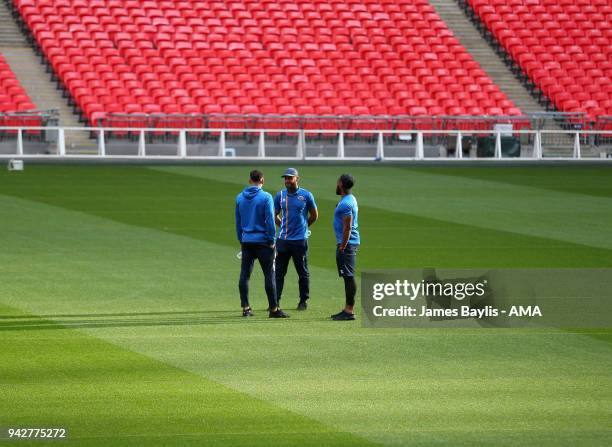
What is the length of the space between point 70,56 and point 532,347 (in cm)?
2987

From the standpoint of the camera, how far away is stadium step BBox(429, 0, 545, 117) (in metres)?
45.8

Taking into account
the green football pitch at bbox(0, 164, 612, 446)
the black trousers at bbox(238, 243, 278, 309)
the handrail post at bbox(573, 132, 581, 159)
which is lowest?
the green football pitch at bbox(0, 164, 612, 446)

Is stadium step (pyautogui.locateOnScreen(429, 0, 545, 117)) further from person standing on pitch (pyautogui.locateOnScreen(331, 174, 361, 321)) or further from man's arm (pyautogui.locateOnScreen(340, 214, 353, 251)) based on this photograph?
man's arm (pyautogui.locateOnScreen(340, 214, 353, 251))

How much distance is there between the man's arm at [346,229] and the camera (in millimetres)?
14742

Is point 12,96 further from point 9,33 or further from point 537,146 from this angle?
point 537,146

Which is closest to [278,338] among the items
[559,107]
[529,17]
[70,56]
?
[70,56]

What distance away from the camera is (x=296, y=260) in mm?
15578

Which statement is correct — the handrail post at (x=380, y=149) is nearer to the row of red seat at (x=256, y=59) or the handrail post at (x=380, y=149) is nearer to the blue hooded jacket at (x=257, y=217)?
the row of red seat at (x=256, y=59)

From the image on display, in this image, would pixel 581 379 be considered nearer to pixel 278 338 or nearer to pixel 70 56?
pixel 278 338

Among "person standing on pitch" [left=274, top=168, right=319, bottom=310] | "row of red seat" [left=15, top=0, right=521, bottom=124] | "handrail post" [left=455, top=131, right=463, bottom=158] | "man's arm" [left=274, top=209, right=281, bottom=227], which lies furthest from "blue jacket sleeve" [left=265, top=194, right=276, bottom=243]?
"handrail post" [left=455, top=131, right=463, bottom=158]

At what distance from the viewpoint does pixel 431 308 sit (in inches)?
591

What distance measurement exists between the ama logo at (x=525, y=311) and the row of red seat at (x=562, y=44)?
29.7 meters

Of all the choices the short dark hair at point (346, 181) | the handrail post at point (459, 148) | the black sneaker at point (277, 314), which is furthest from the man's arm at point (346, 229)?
the handrail post at point (459, 148)

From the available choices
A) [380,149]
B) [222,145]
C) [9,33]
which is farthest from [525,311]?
[9,33]
